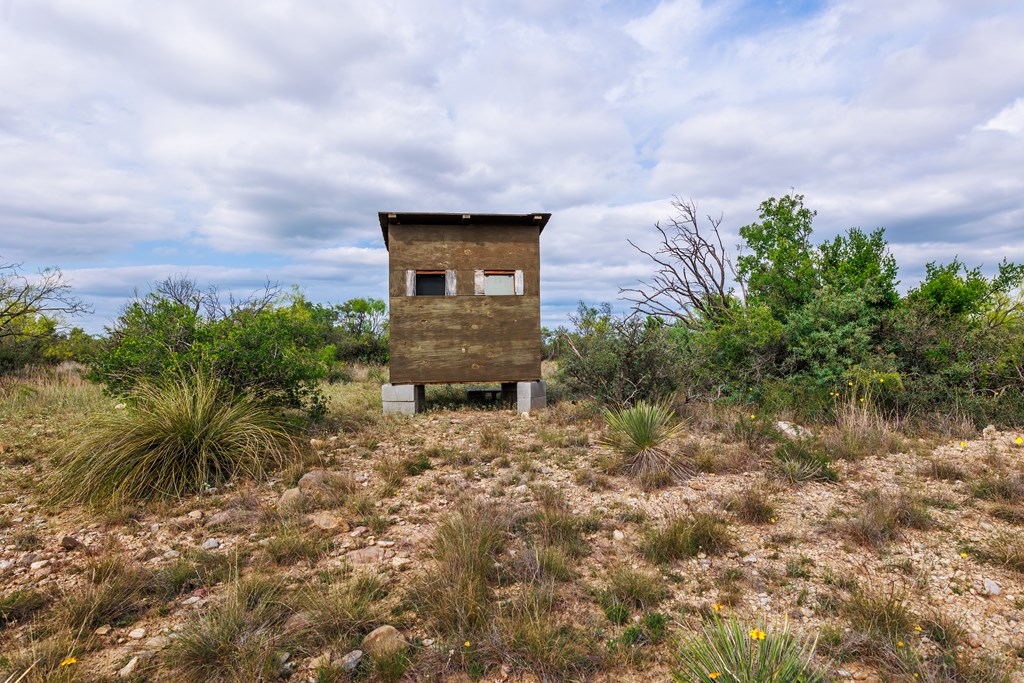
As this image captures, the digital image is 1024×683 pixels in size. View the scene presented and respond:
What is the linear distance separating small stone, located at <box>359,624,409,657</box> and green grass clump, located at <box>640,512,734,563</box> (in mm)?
2017

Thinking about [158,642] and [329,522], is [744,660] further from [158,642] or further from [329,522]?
[329,522]

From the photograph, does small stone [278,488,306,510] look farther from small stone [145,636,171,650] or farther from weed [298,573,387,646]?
small stone [145,636,171,650]

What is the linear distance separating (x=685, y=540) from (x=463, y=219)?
772cm

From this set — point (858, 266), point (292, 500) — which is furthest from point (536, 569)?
point (858, 266)

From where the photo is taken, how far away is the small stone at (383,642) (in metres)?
2.92

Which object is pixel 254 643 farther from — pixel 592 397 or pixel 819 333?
pixel 819 333

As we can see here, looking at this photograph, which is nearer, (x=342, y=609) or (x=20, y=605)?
(x=342, y=609)

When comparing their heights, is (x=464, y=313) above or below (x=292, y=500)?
above

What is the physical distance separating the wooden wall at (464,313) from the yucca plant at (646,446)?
160 inches

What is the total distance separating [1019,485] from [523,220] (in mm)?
8191

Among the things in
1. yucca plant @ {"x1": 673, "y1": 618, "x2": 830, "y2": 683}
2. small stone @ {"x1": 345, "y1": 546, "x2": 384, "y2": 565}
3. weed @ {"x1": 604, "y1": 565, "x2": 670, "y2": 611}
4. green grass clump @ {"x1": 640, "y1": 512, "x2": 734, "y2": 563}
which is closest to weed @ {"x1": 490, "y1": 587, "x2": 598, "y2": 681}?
weed @ {"x1": 604, "y1": 565, "x2": 670, "y2": 611}

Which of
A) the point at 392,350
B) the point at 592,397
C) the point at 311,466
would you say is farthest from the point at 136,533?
the point at 592,397

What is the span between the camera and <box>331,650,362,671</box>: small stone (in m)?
2.83

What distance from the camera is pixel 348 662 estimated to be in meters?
2.85
